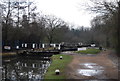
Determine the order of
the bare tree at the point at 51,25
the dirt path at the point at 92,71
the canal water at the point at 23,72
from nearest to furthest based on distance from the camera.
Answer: the dirt path at the point at 92,71
the canal water at the point at 23,72
the bare tree at the point at 51,25

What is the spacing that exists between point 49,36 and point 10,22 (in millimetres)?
26019

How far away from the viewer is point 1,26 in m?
36.6

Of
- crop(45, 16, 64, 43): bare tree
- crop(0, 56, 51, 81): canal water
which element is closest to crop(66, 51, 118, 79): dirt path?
crop(0, 56, 51, 81): canal water

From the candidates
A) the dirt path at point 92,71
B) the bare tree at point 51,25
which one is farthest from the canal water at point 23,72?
the bare tree at point 51,25

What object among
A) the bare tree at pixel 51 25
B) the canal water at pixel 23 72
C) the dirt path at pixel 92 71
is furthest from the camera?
the bare tree at pixel 51 25

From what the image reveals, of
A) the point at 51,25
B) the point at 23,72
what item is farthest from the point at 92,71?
the point at 51,25

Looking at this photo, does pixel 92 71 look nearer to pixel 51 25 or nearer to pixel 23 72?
pixel 23 72

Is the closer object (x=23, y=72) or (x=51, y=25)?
(x=23, y=72)

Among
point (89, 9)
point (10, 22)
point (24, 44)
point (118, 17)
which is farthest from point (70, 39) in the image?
point (118, 17)

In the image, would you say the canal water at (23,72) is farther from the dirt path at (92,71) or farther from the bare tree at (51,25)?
the bare tree at (51,25)

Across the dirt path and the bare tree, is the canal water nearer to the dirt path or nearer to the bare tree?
the dirt path

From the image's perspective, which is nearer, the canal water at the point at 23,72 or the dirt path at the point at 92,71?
the dirt path at the point at 92,71

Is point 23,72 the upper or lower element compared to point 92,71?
lower

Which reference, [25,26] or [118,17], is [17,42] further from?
[118,17]
